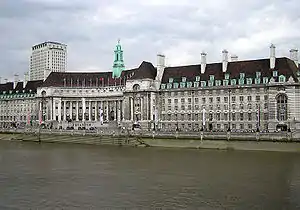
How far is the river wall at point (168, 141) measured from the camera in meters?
57.4

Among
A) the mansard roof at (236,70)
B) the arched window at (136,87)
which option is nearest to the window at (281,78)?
the mansard roof at (236,70)

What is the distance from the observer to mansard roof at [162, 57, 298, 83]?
75062 millimetres

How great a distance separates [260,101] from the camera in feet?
252

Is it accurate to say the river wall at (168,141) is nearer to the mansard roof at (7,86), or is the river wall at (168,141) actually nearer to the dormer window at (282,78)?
the dormer window at (282,78)

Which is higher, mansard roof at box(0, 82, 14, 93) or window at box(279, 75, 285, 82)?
mansard roof at box(0, 82, 14, 93)

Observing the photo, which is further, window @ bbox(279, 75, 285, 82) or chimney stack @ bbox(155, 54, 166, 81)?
chimney stack @ bbox(155, 54, 166, 81)

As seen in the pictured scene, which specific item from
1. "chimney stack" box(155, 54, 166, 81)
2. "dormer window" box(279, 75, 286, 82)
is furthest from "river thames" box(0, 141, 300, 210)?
"chimney stack" box(155, 54, 166, 81)

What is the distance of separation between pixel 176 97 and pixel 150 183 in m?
57.2

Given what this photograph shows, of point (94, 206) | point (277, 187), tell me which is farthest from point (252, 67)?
point (94, 206)

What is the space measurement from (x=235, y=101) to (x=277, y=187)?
50655 mm

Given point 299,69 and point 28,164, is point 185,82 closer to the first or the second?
point 299,69

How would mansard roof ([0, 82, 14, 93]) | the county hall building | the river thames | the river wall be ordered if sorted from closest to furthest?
the river thames, the river wall, the county hall building, mansard roof ([0, 82, 14, 93])

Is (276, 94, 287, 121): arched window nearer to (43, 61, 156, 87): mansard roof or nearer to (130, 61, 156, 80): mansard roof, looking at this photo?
(130, 61, 156, 80): mansard roof

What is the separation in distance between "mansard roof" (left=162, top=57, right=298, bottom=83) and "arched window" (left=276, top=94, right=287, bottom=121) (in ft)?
10.9
